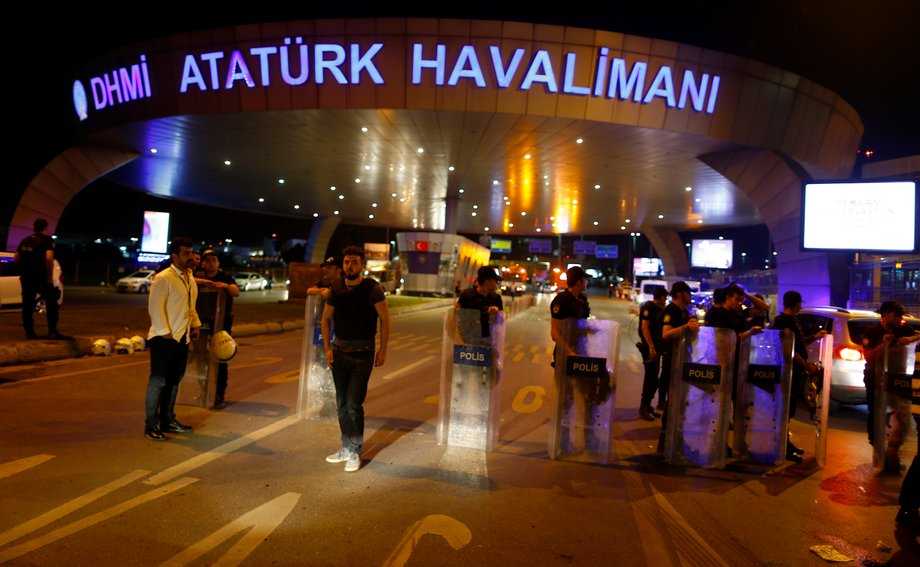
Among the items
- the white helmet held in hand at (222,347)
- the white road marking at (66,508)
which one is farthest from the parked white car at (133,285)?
the white road marking at (66,508)

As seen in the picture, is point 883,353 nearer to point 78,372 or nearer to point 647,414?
point 647,414

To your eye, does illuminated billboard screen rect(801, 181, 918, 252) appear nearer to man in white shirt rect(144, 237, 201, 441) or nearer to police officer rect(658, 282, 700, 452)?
police officer rect(658, 282, 700, 452)

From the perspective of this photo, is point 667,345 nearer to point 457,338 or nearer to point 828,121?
point 457,338

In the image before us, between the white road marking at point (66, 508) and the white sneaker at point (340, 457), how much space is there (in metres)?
1.51

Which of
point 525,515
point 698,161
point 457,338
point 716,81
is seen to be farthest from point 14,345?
point 698,161

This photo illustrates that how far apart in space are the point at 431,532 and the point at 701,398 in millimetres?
3206

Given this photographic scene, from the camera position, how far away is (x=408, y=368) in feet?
35.4

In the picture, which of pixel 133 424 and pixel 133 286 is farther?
pixel 133 286

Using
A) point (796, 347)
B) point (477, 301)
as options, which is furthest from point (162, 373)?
point (796, 347)

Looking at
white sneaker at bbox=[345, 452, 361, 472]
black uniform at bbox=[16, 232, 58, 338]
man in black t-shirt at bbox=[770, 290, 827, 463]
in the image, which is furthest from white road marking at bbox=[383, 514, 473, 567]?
black uniform at bbox=[16, 232, 58, 338]

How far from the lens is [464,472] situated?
512 cm

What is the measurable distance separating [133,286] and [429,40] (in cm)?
2422

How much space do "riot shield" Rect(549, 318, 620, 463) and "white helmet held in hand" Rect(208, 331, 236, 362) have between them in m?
3.85

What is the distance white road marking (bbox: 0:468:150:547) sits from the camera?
352cm
